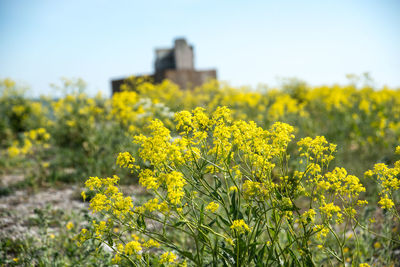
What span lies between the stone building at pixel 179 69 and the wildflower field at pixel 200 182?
3.29 meters

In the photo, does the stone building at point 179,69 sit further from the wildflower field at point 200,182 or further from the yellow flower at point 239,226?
the yellow flower at point 239,226

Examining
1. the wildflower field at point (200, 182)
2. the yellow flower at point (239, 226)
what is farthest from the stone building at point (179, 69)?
the yellow flower at point (239, 226)

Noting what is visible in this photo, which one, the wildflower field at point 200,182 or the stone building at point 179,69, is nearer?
the wildflower field at point 200,182

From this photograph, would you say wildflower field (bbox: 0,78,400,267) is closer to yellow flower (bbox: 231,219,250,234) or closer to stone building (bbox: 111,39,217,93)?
yellow flower (bbox: 231,219,250,234)

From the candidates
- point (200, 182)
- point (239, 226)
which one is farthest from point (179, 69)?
point (239, 226)

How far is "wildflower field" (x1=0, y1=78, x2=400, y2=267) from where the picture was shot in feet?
5.32

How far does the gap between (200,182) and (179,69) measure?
13.8m

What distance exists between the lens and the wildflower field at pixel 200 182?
5.32 feet

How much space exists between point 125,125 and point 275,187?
4443 millimetres

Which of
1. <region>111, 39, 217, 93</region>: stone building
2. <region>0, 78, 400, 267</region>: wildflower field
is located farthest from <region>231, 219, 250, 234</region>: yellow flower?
<region>111, 39, 217, 93</region>: stone building

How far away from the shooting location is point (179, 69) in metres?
15.0

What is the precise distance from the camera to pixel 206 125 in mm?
1733

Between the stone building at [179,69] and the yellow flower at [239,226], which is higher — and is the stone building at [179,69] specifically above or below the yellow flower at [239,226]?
above

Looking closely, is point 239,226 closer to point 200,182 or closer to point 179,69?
point 200,182
